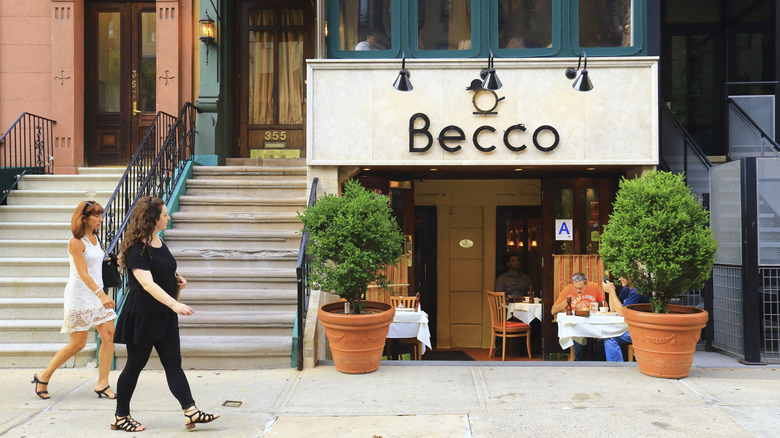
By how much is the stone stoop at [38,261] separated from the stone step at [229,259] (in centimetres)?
138

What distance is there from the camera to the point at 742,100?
324 inches

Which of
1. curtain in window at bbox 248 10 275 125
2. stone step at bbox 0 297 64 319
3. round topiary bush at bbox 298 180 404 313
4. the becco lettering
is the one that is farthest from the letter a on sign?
stone step at bbox 0 297 64 319

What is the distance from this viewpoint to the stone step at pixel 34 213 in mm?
8242

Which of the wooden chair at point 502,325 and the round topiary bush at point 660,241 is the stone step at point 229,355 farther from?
the wooden chair at point 502,325

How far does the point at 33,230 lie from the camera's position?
7988 millimetres

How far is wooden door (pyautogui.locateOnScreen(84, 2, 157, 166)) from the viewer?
412 inches

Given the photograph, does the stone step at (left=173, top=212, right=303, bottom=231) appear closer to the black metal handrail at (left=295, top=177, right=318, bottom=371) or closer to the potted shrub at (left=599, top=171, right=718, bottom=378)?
the black metal handrail at (left=295, top=177, right=318, bottom=371)

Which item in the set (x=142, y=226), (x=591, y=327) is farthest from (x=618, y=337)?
(x=142, y=226)

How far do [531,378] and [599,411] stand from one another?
994 mm

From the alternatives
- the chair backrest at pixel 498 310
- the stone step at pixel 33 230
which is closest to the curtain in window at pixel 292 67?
the stone step at pixel 33 230

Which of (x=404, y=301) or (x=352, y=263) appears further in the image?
(x=404, y=301)

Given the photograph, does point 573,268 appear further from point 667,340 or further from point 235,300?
point 235,300

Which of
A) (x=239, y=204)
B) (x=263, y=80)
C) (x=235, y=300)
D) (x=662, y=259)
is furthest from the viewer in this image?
(x=263, y=80)

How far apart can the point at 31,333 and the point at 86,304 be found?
1.84 m
